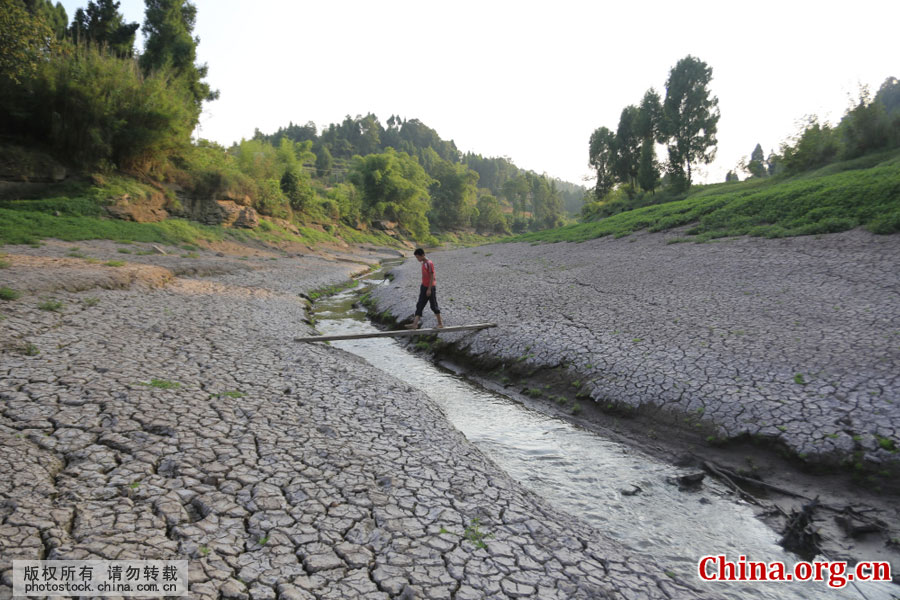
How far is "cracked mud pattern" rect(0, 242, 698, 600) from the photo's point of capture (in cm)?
267

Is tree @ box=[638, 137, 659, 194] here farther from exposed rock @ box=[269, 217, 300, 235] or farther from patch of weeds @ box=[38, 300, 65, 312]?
patch of weeds @ box=[38, 300, 65, 312]

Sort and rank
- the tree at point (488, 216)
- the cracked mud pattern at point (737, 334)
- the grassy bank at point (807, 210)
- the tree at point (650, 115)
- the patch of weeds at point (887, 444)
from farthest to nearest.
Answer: the tree at point (488, 216) → the tree at point (650, 115) → the grassy bank at point (807, 210) → the cracked mud pattern at point (737, 334) → the patch of weeds at point (887, 444)

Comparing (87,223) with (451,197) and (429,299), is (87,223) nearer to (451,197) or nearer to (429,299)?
(429,299)

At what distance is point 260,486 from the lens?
11.5 feet

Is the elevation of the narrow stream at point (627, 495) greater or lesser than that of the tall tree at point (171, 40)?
lesser

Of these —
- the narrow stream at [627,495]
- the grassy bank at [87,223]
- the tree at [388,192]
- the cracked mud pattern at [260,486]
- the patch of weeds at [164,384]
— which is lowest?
the narrow stream at [627,495]

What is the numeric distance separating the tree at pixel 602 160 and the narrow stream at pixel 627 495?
5054 cm

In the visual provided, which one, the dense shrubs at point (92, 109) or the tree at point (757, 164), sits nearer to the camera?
the dense shrubs at point (92, 109)

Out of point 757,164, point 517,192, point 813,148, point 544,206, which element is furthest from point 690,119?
point 517,192

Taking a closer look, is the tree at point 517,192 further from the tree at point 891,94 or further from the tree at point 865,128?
the tree at point 865,128

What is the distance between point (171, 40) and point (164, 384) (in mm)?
32083

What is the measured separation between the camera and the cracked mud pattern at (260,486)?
2672 millimetres

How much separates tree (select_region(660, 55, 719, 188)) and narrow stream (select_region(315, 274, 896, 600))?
41147 mm

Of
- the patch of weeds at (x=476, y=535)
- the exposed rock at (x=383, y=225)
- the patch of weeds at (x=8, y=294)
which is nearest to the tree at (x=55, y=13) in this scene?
the patch of weeds at (x=8, y=294)
